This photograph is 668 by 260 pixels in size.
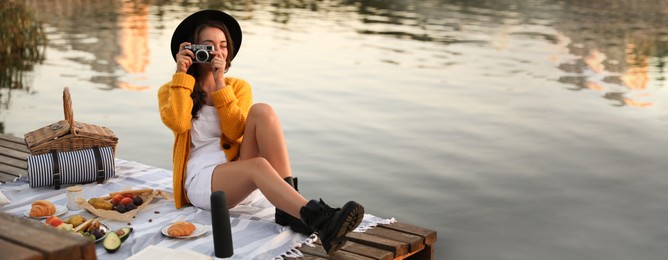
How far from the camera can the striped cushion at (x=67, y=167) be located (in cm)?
478

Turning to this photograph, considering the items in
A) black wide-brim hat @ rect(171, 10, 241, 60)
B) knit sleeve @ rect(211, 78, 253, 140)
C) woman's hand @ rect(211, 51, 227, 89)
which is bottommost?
knit sleeve @ rect(211, 78, 253, 140)

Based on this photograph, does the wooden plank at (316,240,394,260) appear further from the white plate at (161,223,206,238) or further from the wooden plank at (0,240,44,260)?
the wooden plank at (0,240,44,260)

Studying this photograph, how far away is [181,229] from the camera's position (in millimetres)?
4031

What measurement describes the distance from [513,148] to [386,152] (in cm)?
101

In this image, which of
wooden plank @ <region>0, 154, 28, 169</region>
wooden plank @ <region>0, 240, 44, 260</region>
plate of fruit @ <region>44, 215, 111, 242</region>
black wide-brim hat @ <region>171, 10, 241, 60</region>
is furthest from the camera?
wooden plank @ <region>0, 154, 28, 169</region>

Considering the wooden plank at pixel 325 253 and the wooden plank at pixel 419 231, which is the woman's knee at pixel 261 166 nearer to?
the wooden plank at pixel 325 253

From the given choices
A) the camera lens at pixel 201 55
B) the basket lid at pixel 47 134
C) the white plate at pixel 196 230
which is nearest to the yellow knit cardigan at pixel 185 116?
the camera lens at pixel 201 55

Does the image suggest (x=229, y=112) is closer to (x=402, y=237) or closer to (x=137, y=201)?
(x=137, y=201)

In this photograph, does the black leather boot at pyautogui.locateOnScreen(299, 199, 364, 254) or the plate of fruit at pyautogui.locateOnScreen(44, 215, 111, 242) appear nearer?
the black leather boot at pyautogui.locateOnScreen(299, 199, 364, 254)

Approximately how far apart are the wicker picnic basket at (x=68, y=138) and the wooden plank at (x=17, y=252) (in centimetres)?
301

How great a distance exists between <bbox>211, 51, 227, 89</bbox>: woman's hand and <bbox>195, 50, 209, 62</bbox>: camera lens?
0.15 feet

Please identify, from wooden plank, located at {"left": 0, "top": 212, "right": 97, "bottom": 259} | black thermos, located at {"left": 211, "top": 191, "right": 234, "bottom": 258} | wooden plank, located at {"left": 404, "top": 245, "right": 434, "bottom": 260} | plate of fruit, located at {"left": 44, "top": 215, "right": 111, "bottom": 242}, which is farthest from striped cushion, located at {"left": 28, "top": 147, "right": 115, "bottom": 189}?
wooden plank, located at {"left": 0, "top": 212, "right": 97, "bottom": 259}

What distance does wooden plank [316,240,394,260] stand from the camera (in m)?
3.83

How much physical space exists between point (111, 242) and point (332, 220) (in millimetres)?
984
